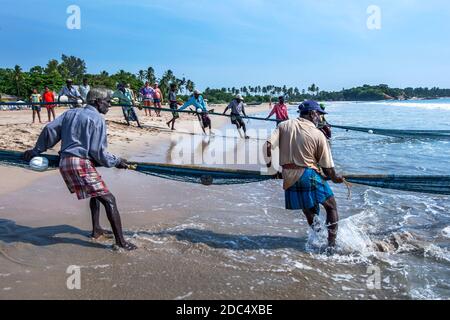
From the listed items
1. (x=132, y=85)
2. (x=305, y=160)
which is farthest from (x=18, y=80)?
(x=305, y=160)

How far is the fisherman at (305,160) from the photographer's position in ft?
12.1

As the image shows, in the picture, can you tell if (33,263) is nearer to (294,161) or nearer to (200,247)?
(200,247)

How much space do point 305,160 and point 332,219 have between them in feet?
2.21

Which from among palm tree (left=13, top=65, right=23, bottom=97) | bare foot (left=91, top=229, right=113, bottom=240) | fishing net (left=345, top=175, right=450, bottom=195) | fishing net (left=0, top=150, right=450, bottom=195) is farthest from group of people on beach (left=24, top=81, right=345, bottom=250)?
palm tree (left=13, top=65, right=23, bottom=97)

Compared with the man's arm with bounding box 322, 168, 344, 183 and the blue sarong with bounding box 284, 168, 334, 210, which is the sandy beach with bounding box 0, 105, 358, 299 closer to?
the blue sarong with bounding box 284, 168, 334, 210

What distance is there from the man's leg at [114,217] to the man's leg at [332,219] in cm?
193

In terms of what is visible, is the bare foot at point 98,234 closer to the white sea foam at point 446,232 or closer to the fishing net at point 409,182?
the fishing net at point 409,182

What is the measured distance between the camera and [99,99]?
3863 mm

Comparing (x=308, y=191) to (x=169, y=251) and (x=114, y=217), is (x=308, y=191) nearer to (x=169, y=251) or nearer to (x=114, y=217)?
(x=169, y=251)

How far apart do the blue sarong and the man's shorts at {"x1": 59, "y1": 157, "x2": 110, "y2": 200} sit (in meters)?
1.82

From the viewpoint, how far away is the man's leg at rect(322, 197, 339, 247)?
3.84 m

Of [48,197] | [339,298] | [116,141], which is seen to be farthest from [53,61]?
[339,298]

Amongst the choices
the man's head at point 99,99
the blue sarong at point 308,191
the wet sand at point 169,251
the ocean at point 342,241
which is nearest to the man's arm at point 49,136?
the man's head at point 99,99

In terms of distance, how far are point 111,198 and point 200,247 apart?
3.37 ft
